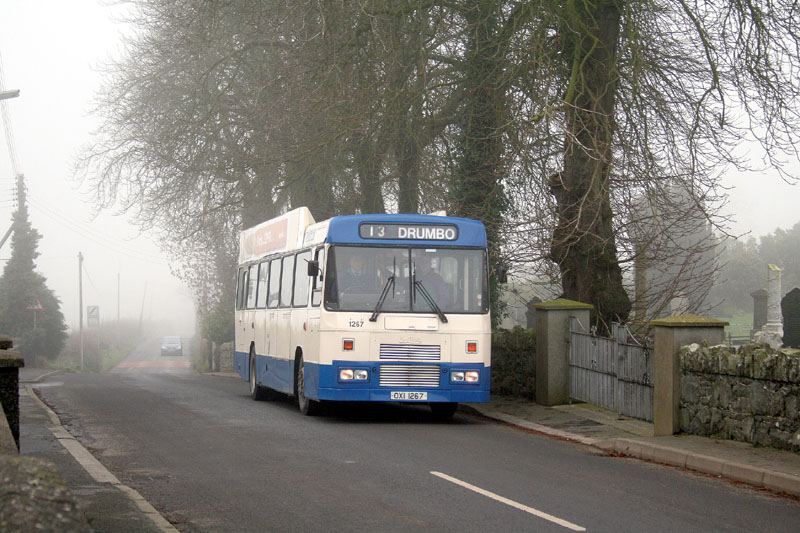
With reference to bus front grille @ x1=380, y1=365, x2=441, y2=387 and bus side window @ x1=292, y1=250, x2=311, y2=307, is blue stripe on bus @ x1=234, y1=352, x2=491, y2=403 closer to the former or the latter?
bus front grille @ x1=380, y1=365, x2=441, y2=387

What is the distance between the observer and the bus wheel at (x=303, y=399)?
640 inches

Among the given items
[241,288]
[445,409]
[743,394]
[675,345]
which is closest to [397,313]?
[445,409]

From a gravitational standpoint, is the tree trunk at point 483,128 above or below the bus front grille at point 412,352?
above

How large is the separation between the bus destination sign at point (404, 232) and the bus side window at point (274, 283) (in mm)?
4172

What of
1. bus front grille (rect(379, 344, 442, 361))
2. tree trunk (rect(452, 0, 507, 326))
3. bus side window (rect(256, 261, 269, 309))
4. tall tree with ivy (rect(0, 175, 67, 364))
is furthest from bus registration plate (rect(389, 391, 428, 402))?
tall tree with ivy (rect(0, 175, 67, 364))

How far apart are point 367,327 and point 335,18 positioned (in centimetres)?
656

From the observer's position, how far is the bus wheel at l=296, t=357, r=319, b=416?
16266 mm

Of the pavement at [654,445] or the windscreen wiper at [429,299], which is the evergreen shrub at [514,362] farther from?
the windscreen wiper at [429,299]

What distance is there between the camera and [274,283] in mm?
19797

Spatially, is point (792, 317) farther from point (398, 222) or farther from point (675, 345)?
point (675, 345)

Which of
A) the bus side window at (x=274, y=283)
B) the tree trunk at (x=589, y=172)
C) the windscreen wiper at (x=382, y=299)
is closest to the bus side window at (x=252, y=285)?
the bus side window at (x=274, y=283)

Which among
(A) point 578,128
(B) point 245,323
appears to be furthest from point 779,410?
(B) point 245,323

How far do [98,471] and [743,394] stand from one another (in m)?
6.97

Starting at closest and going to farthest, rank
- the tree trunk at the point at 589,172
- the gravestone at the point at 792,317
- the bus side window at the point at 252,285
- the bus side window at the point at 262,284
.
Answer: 1. the tree trunk at the point at 589,172
2. the bus side window at the point at 262,284
3. the bus side window at the point at 252,285
4. the gravestone at the point at 792,317
